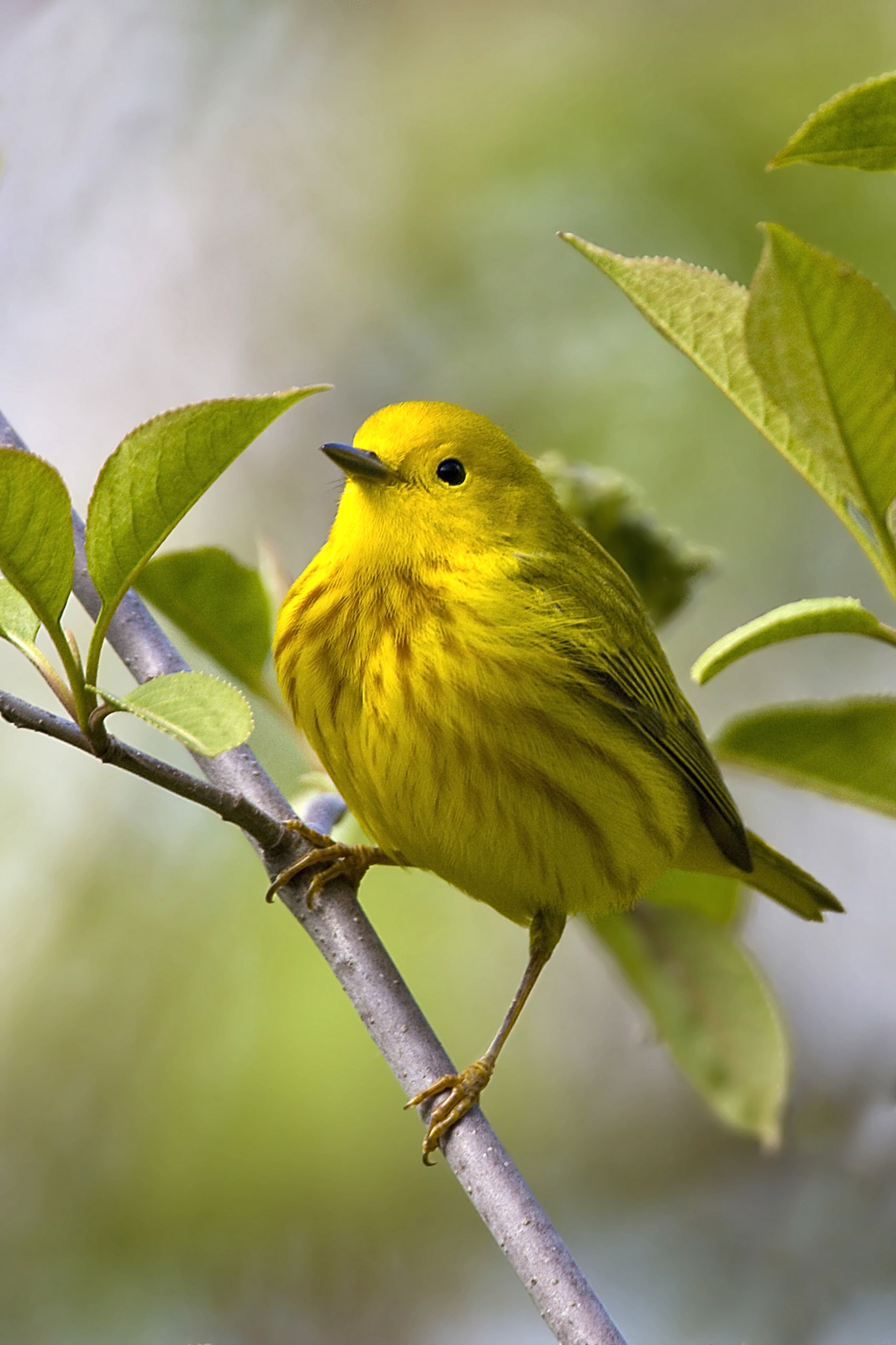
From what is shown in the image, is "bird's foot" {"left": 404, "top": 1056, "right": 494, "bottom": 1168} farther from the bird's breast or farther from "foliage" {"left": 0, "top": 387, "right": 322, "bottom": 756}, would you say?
"foliage" {"left": 0, "top": 387, "right": 322, "bottom": 756}

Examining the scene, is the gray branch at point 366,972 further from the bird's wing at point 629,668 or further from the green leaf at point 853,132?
the green leaf at point 853,132

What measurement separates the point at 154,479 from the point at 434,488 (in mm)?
881

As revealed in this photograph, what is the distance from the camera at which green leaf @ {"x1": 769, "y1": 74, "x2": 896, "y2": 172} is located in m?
1.15

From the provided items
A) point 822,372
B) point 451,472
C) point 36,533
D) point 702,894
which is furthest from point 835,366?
point 702,894

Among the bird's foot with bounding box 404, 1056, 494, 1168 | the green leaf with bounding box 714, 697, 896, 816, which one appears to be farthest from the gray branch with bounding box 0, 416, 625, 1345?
the green leaf with bounding box 714, 697, 896, 816

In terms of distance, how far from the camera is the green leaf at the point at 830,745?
1604mm

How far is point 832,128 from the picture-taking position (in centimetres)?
116

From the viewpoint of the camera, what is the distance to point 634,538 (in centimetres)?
226

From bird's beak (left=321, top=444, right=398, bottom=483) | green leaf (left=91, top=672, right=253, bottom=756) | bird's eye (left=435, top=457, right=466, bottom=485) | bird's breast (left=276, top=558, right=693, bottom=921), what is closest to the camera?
green leaf (left=91, top=672, right=253, bottom=756)

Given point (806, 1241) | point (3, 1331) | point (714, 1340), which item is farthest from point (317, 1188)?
point (806, 1241)

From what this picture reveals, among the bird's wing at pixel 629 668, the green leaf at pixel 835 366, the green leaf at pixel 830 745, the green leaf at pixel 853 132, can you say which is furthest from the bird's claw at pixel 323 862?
the green leaf at pixel 853 132

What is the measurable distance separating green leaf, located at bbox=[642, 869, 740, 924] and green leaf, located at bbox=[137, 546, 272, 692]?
813 mm

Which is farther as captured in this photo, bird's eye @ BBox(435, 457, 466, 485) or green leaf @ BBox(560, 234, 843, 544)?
bird's eye @ BBox(435, 457, 466, 485)

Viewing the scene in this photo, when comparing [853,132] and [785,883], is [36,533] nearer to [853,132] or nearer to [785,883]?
[853,132]
